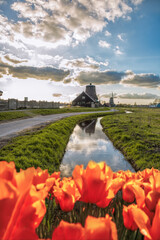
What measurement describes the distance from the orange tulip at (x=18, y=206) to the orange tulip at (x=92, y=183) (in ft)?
1.02

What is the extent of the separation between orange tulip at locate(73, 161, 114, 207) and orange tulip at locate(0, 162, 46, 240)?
0.31m

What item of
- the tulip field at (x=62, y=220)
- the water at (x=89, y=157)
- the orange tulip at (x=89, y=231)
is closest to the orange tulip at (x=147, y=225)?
the tulip field at (x=62, y=220)

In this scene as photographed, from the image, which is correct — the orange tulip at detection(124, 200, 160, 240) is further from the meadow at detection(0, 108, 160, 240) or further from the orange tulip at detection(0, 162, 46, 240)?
the orange tulip at detection(0, 162, 46, 240)

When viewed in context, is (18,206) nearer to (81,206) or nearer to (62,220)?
(62,220)

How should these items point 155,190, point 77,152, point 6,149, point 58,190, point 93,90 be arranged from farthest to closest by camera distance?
point 93,90 < point 77,152 < point 6,149 < point 58,190 < point 155,190

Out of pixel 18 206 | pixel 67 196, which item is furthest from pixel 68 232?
pixel 67 196

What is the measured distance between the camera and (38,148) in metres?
8.98

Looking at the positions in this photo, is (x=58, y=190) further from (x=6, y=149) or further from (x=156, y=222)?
(x=6, y=149)

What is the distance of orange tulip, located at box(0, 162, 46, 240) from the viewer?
0.50 metres

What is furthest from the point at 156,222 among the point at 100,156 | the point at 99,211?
the point at 100,156

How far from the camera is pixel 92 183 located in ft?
2.81

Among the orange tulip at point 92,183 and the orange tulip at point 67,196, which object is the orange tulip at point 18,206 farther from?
the orange tulip at point 67,196

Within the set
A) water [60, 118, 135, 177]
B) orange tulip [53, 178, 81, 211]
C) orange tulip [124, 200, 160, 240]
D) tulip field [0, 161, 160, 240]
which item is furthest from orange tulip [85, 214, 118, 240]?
water [60, 118, 135, 177]

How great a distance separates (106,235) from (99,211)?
609 millimetres
